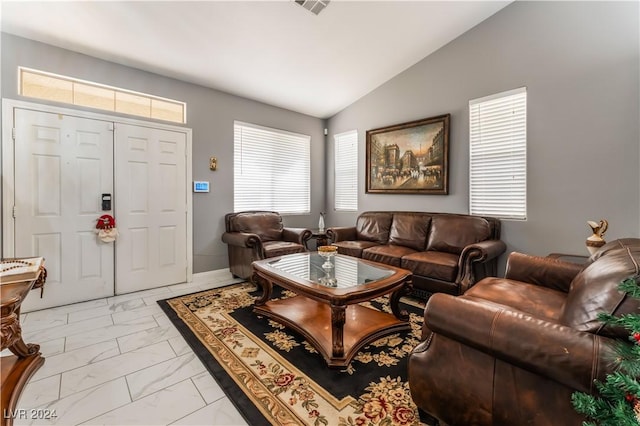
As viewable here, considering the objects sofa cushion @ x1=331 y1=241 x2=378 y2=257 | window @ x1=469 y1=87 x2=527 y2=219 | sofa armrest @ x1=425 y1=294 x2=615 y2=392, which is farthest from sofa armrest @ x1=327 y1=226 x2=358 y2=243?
sofa armrest @ x1=425 y1=294 x2=615 y2=392

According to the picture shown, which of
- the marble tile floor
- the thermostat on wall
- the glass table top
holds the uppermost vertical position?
the thermostat on wall

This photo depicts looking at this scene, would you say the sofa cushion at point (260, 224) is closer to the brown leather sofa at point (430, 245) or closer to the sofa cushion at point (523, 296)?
the brown leather sofa at point (430, 245)

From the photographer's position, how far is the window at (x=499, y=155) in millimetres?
3180

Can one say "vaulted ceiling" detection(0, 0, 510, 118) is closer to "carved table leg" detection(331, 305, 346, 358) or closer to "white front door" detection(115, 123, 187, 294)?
"white front door" detection(115, 123, 187, 294)

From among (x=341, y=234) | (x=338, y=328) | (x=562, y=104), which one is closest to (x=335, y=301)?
(x=338, y=328)

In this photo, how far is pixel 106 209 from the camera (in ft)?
10.9

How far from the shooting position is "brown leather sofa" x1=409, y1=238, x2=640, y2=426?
98cm

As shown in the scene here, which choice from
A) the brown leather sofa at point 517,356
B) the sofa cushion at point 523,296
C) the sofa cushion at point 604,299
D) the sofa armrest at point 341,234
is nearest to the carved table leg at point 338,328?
the brown leather sofa at point 517,356

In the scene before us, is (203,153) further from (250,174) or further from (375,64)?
(375,64)

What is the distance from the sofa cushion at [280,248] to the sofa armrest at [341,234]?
0.55 meters

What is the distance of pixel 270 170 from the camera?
16.1 ft

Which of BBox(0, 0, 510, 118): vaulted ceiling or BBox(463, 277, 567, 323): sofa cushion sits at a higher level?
BBox(0, 0, 510, 118): vaulted ceiling

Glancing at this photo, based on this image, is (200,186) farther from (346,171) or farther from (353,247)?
(346,171)

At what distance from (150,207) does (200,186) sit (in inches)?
27.4
